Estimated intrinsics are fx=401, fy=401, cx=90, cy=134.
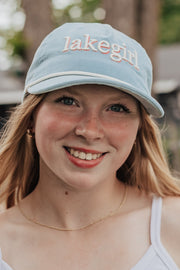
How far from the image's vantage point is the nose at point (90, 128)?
1741mm

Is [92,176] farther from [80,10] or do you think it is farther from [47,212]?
[80,10]

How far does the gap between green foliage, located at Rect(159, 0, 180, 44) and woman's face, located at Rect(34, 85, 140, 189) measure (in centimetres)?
2254

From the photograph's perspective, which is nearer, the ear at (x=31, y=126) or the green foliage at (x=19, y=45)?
the ear at (x=31, y=126)

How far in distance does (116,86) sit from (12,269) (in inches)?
39.3

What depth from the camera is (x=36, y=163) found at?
91.7 inches

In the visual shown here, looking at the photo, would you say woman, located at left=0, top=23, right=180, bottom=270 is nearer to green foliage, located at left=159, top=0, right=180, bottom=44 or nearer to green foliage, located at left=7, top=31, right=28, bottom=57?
green foliage, located at left=7, top=31, right=28, bottom=57

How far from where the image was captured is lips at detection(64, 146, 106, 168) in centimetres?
180

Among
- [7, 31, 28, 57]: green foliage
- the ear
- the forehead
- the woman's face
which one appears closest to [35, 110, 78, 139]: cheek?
the woman's face

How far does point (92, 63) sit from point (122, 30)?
2912mm

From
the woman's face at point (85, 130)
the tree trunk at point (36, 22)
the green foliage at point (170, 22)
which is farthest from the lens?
the green foliage at point (170, 22)

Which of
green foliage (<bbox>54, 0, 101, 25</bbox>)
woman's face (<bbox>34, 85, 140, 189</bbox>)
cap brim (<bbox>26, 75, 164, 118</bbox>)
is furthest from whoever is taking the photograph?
green foliage (<bbox>54, 0, 101, 25</bbox>)

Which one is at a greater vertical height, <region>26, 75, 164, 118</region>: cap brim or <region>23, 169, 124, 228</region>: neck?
<region>26, 75, 164, 118</region>: cap brim

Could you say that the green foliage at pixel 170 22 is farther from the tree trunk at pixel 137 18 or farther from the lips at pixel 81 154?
the lips at pixel 81 154

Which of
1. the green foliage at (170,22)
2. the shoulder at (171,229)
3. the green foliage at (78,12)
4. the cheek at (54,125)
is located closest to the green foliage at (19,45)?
the cheek at (54,125)
